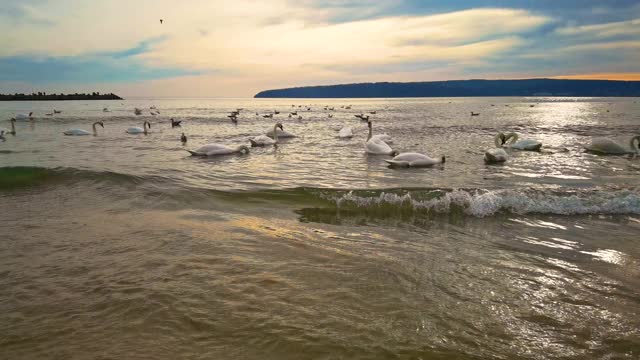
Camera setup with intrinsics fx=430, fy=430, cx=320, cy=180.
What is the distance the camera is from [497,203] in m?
8.70

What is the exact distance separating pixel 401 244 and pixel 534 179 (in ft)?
24.6

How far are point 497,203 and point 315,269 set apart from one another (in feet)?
16.3

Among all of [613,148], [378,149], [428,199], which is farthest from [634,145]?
[428,199]

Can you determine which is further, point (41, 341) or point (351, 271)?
point (351, 271)

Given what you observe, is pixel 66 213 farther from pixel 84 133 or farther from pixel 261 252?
pixel 84 133

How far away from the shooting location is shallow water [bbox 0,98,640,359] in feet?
12.4

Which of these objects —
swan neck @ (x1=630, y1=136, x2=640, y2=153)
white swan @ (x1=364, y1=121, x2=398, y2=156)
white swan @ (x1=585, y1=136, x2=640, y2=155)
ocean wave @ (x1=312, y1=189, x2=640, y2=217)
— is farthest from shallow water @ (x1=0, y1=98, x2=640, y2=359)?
swan neck @ (x1=630, y1=136, x2=640, y2=153)

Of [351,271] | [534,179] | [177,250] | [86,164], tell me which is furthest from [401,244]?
[86,164]

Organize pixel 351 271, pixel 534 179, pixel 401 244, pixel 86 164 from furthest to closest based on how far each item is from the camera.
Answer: pixel 86 164 → pixel 534 179 → pixel 401 244 → pixel 351 271

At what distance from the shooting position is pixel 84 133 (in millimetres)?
27344

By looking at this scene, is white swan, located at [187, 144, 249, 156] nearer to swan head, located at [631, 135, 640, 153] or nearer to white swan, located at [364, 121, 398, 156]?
white swan, located at [364, 121, 398, 156]

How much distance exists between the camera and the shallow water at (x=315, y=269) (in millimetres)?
3768

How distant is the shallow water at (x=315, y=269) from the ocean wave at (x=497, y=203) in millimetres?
38

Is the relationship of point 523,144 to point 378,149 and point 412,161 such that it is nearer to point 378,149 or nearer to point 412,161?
point 378,149
